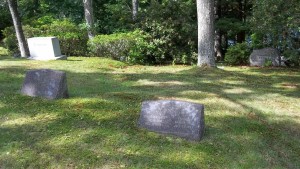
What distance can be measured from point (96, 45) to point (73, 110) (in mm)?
8930

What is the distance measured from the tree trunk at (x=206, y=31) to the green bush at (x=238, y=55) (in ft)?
15.9

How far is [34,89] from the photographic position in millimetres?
7738

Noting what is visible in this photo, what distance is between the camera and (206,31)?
12.6 metres

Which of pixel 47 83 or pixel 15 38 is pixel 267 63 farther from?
pixel 15 38

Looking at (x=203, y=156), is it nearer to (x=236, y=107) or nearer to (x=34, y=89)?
(x=236, y=107)

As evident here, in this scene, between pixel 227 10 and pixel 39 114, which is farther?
pixel 227 10

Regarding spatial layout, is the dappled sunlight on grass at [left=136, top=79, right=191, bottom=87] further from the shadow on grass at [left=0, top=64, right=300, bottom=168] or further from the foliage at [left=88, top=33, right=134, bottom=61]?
the foliage at [left=88, top=33, right=134, bottom=61]

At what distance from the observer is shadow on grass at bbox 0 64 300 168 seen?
5.32 metres

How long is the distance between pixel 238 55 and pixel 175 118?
41.3ft

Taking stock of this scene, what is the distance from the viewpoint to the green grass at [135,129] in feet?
17.5

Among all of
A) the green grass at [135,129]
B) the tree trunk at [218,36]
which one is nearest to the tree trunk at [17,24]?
the green grass at [135,129]

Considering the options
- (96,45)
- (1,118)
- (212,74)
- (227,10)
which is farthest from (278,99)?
(227,10)

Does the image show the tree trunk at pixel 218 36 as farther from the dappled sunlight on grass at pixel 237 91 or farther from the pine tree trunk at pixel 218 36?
the dappled sunlight on grass at pixel 237 91

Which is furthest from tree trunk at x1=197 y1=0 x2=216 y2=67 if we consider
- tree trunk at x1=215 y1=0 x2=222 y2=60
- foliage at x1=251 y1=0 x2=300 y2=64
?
tree trunk at x1=215 y1=0 x2=222 y2=60
